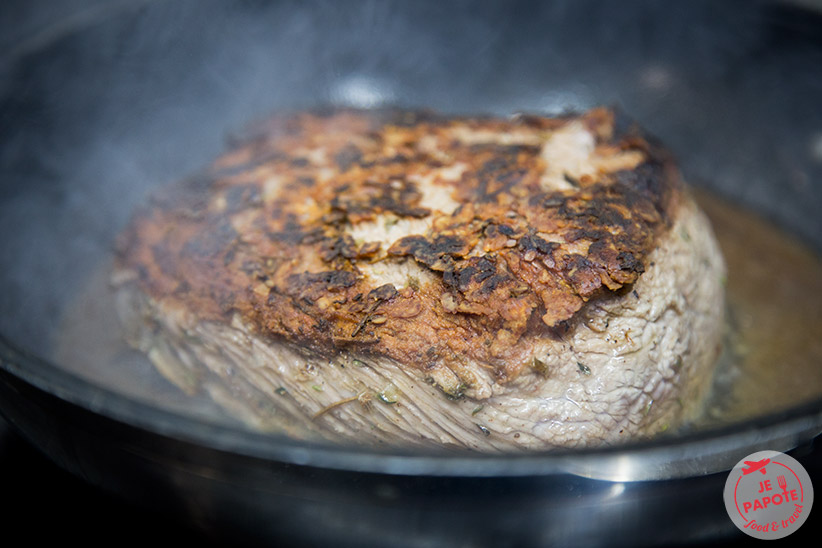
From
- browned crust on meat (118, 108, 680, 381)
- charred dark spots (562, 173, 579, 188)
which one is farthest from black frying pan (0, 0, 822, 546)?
charred dark spots (562, 173, 579, 188)

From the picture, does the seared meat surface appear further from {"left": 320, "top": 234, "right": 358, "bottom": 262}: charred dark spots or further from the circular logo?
the circular logo

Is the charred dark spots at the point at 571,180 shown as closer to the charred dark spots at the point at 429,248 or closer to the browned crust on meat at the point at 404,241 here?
the browned crust on meat at the point at 404,241

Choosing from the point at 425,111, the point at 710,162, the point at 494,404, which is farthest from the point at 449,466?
the point at 710,162

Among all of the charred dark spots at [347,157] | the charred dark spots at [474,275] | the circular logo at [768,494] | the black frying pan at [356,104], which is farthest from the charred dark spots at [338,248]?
the circular logo at [768,494]

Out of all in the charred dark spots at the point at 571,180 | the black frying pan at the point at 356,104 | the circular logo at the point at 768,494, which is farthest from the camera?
the charred dark spots at the point at 571,180

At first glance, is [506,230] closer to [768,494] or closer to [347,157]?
[347,157]

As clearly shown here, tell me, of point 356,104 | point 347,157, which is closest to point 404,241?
point 347,157
